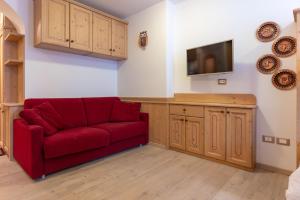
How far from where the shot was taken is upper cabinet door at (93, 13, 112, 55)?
10.7 feet

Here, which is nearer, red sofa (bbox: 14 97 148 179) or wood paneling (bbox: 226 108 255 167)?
red sofa (bbox: 14 97 148 179)

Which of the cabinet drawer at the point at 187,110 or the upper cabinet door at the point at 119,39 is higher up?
the upper cabinet door at the point at 119,39

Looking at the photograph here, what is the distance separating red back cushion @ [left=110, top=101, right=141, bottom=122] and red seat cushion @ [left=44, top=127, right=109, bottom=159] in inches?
27.3

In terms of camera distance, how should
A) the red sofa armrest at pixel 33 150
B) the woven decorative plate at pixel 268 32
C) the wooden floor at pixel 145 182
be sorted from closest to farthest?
the wooden floor at pixel 145 182
the red sofa armrest at pixel 33 150
the woven decorative plate at pixel 268 32

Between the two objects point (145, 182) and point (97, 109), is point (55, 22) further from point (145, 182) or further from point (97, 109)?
point (145, 182)

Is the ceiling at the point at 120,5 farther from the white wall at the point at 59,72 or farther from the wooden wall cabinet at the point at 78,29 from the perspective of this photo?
the white wall at the point at 59,72

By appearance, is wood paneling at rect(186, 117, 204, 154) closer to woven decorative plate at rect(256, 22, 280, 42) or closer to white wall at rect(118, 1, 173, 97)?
white wall at rect(118, 1, 173, 97)

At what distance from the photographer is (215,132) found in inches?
103

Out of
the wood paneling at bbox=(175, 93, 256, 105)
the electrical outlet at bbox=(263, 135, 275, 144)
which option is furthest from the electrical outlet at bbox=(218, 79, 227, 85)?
the electrical outlet at bbox=(263, 135, 275, 144)

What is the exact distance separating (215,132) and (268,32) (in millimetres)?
1499

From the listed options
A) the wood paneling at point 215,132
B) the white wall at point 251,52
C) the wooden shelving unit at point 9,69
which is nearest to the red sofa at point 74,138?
the wooden shelving unit at point 9,69

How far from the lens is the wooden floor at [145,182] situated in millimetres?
1780

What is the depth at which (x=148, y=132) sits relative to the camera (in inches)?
138

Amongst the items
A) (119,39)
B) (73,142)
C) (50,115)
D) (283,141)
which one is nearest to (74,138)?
(73,142)
